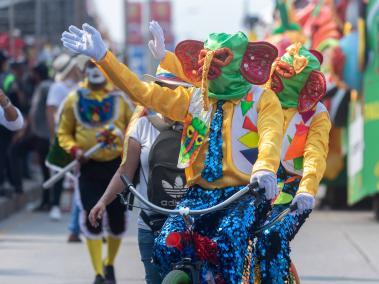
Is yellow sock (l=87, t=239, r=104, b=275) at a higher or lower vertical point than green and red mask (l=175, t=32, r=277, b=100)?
lower

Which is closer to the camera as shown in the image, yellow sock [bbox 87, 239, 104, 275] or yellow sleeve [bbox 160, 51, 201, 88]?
yellow sleeve [bbox 160, 51, 201, 88]

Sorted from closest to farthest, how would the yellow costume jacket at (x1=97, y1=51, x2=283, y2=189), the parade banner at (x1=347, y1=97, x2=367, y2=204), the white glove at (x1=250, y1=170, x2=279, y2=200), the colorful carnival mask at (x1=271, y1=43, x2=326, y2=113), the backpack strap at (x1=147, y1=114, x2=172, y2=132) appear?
the white glove at (x1=250, y1=170, x2=279, y2=200)
the yellow costume jacket at (x1=97, y1=51, x2=283, y2=189)
the colorful carnival mask at (x1=271, y1=43, x2=326, y2=113)
the backpack strap at (x1=147, y1=114, x2=172, y2=132)
the parade banner at (x1=347, y1=97, x2=367, y2=204)

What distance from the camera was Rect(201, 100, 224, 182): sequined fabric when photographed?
6164mm

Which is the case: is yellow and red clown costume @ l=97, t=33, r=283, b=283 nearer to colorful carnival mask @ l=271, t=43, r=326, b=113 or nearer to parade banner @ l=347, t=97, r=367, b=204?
colorful carnival mask @ l=271, t=43, r=326, b=113

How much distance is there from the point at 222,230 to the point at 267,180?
389mm

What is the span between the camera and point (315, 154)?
21.9 ft

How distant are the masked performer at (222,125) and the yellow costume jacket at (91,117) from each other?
3327 millimetres

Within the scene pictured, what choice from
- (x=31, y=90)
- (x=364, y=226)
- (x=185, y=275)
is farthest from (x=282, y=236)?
(x=31, y=90)

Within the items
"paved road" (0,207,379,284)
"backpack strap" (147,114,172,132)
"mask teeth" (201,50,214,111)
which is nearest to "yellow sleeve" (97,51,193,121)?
"mask teeth" (201,50,214,111)

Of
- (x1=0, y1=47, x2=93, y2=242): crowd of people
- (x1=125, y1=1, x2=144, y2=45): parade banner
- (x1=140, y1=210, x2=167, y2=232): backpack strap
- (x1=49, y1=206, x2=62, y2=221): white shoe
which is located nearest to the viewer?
(x1=140, y1=210, x2=167, y2=232): backpack strap

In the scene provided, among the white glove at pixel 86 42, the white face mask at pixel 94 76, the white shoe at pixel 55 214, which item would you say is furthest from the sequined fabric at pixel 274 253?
the white shoe at pixel 55 214

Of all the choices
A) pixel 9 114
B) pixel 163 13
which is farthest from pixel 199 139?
pixel 163 13

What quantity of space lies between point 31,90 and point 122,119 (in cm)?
745

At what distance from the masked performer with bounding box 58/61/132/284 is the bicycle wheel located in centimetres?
334
